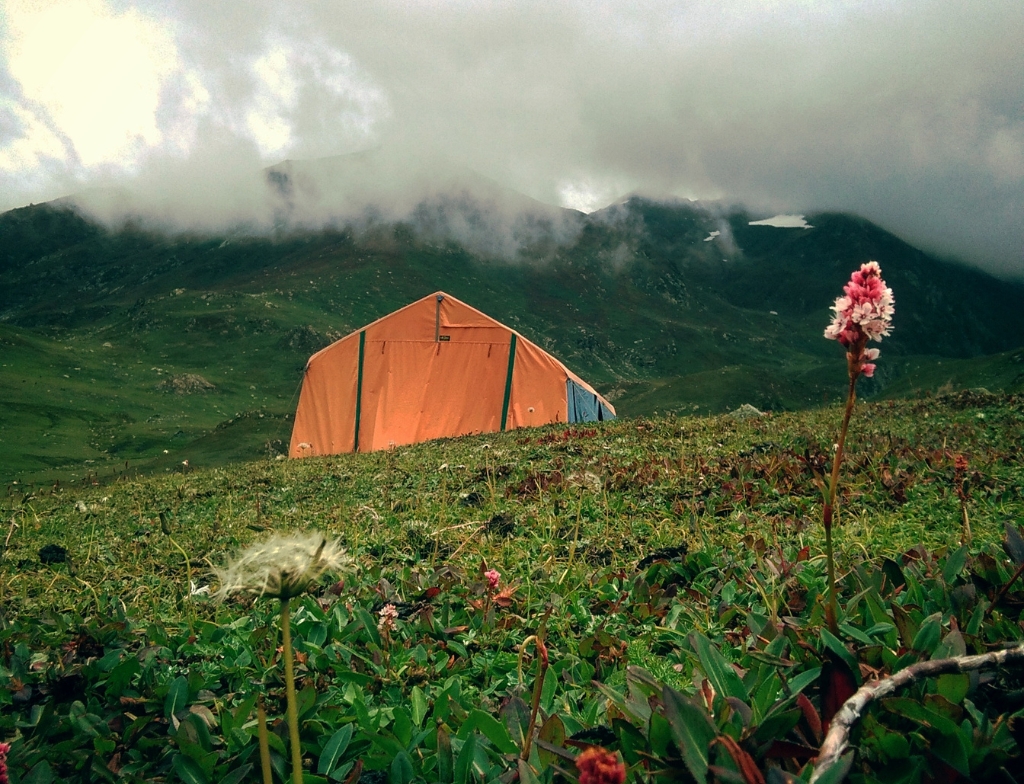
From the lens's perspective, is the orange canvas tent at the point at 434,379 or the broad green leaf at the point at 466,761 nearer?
the broad green leaf at the point at 466,761

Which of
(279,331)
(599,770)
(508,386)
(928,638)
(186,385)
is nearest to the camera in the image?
(599,770)

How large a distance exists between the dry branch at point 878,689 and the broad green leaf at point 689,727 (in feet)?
0.78

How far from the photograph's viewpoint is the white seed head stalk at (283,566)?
1.55m

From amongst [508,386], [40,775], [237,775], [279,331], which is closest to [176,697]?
[40,775]

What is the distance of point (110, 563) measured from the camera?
18.4ft

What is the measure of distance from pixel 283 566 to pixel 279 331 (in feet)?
296

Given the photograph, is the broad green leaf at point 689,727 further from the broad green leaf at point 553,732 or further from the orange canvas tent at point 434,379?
the orange canvas tent at point 434,379

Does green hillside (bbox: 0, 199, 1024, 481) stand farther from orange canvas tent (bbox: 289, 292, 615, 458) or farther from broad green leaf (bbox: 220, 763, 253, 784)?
broad green leaf (bbox: 220, 763, 253, 784)

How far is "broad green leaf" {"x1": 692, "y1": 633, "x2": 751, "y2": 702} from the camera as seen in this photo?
2.02 meters

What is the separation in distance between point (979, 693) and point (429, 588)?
239 centimetres

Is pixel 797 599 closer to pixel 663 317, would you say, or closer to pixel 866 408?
pixel 866 408

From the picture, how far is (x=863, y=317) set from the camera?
1899 millimetres

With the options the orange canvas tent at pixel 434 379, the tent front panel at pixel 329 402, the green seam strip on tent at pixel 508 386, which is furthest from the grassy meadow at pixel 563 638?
the tent front panel at pixel 329 402

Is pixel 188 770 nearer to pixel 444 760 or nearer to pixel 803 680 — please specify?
pixel 444 760
